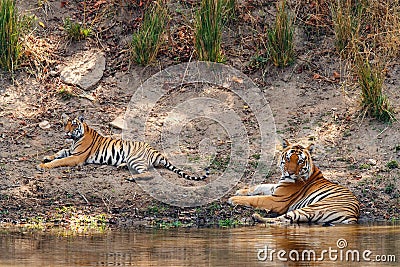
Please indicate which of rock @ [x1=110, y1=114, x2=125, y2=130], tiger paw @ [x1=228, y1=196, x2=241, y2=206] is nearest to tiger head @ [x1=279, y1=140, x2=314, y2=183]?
tiger paw @ [x1=228, y1=196, x2=241, y2=206]

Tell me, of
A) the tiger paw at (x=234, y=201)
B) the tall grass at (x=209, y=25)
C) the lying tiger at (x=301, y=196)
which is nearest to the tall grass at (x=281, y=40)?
the tall grass at (x=209, y=25)

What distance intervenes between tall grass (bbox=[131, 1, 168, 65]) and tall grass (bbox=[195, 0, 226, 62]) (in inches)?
25.2

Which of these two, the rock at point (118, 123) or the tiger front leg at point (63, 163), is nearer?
the tiger front leg at point (63, 163)

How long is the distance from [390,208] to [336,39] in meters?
4.20

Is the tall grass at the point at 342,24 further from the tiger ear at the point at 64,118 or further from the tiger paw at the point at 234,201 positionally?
the tiger ear at the point at 64,118

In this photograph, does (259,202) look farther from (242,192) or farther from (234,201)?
(242,192)

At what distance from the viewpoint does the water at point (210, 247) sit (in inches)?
279

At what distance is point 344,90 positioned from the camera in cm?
1297

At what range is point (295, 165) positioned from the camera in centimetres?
1011

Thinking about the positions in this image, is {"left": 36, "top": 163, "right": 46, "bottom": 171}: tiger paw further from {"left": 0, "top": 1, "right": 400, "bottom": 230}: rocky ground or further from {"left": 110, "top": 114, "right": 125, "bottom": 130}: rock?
{"left": 110, "top": 114, "right": 125, "bottom": 130}: rock

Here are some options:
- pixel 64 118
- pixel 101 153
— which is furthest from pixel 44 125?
pixel 101 153

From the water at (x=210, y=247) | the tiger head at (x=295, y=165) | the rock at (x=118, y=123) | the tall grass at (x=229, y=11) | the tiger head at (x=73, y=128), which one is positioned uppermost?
the tall grass at (x=229, y=11)

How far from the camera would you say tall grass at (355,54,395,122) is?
11.7 m

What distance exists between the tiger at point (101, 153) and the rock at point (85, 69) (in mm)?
1635
